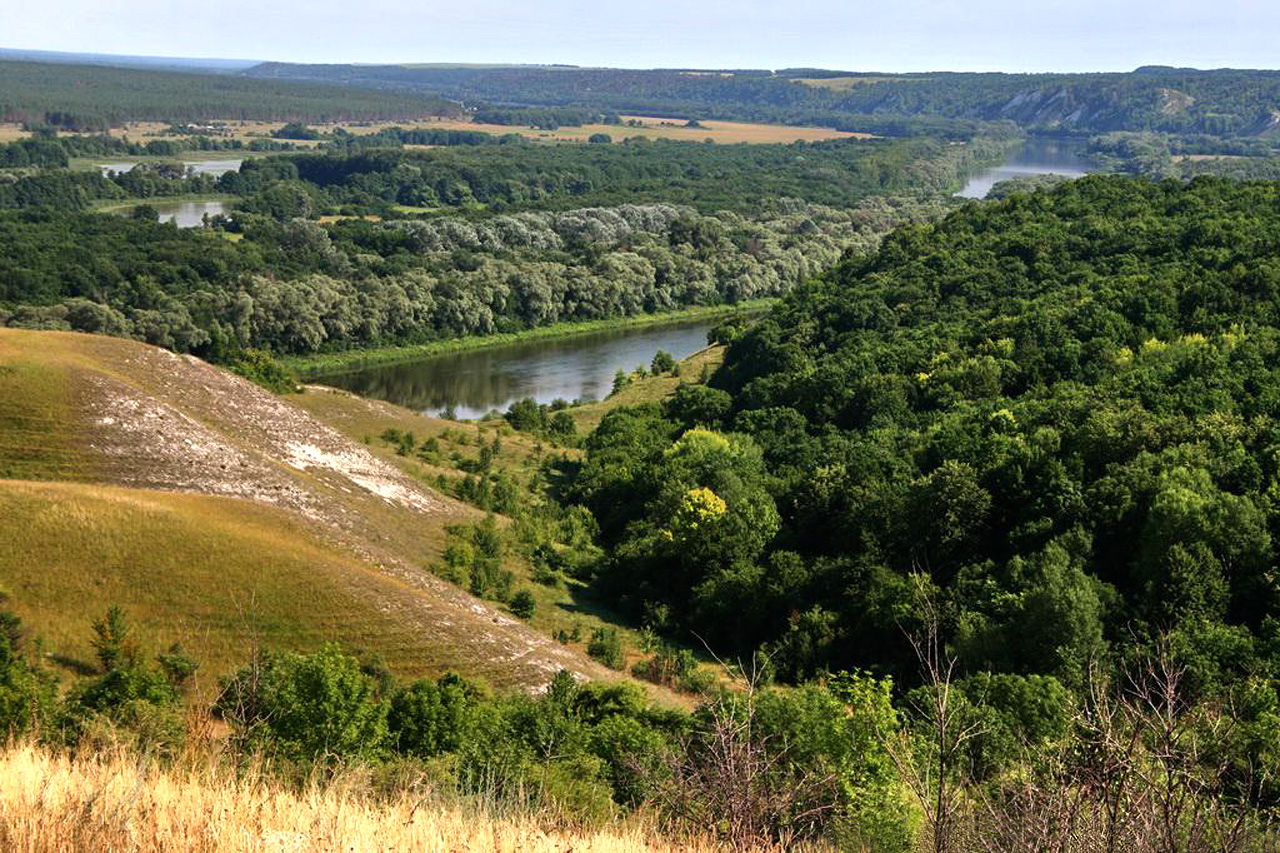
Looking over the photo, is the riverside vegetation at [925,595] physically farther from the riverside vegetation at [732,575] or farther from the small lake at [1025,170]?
the small lake at [1025,170]

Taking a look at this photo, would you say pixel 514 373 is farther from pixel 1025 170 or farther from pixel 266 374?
pixel 1025 170

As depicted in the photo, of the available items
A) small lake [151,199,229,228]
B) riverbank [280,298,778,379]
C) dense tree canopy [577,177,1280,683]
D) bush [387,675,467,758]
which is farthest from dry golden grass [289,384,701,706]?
small lake [151,199,229,228]

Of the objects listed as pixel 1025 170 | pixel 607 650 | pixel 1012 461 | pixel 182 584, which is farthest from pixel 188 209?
pixel 1025 170

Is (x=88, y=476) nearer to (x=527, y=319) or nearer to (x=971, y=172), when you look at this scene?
(x=527, y=319)

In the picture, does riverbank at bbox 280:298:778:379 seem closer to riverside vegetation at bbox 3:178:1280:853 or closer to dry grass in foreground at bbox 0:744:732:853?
riverside vegetation at bbox 3:178:1280:853

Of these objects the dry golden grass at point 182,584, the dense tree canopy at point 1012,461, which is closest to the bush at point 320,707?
the dry golden grass at point 182,584
